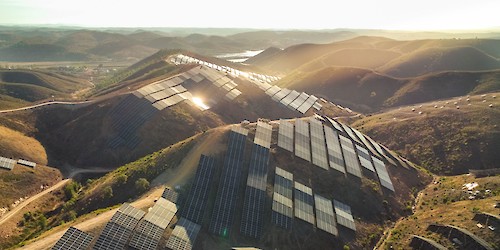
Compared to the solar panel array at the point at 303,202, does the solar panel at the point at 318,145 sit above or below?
above

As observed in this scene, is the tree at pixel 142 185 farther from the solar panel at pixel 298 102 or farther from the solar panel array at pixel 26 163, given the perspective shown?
the solar panel at pixel 298 102

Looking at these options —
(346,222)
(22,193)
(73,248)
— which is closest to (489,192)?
(346,222)

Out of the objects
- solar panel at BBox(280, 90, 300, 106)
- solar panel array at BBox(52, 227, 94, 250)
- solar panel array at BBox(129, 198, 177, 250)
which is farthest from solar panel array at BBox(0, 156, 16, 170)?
solar panel at BBox(280, 90, 300, 106)

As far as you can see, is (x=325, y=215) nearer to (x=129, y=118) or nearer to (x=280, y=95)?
(x=129, y=118)

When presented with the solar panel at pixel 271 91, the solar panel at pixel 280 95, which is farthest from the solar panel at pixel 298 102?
the solar panel at pixel 271 91

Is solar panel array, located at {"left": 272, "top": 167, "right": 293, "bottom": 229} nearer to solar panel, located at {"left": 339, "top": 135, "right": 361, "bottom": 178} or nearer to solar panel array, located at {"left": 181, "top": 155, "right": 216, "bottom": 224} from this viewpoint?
solar panel array, located at {"left": 181, "top": 155, "right": 216, "bottom": 224}

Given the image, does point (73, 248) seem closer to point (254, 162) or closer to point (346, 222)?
point (254, 162)

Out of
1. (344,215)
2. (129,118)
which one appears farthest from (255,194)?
(129,118)
